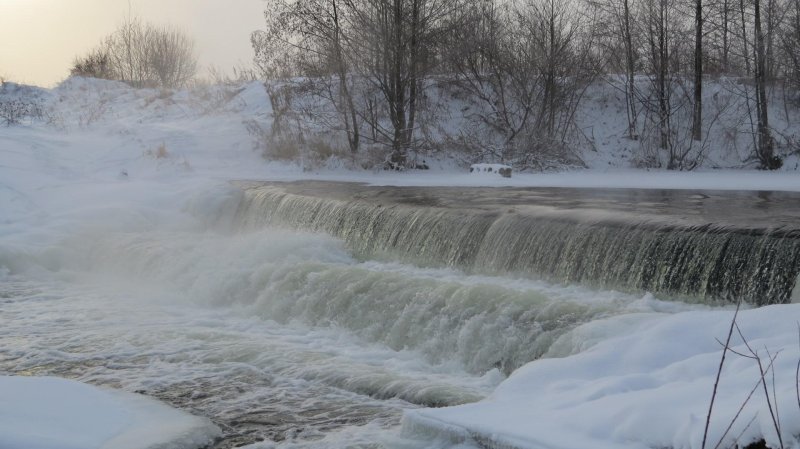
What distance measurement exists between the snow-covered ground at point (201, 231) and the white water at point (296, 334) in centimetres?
56

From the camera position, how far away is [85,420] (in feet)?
16.9

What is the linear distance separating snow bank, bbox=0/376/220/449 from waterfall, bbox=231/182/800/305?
14.3 ft

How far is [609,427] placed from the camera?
372 centimetres

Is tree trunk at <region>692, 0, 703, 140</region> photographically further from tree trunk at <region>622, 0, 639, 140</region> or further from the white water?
the white water

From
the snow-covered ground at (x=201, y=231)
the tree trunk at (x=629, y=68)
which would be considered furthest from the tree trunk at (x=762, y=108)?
the tree trunk at (x=629, y=68)

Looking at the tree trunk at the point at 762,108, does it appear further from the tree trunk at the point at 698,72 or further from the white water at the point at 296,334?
the white water at the point at 296,334

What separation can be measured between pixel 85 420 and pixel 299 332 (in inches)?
123

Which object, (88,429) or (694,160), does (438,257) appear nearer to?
(88,429)

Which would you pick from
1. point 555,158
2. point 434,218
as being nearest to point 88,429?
point 434,218

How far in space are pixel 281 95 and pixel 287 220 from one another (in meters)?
10.2

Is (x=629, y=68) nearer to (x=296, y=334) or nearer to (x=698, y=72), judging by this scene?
(x=698, y=72)

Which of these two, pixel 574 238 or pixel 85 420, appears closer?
pixel 85 420

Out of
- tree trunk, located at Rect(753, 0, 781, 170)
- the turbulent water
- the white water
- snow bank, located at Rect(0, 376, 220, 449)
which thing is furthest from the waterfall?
tree trunk, located at Rect(753, 0, 781, 170)

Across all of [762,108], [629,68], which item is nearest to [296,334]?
[762,108]
